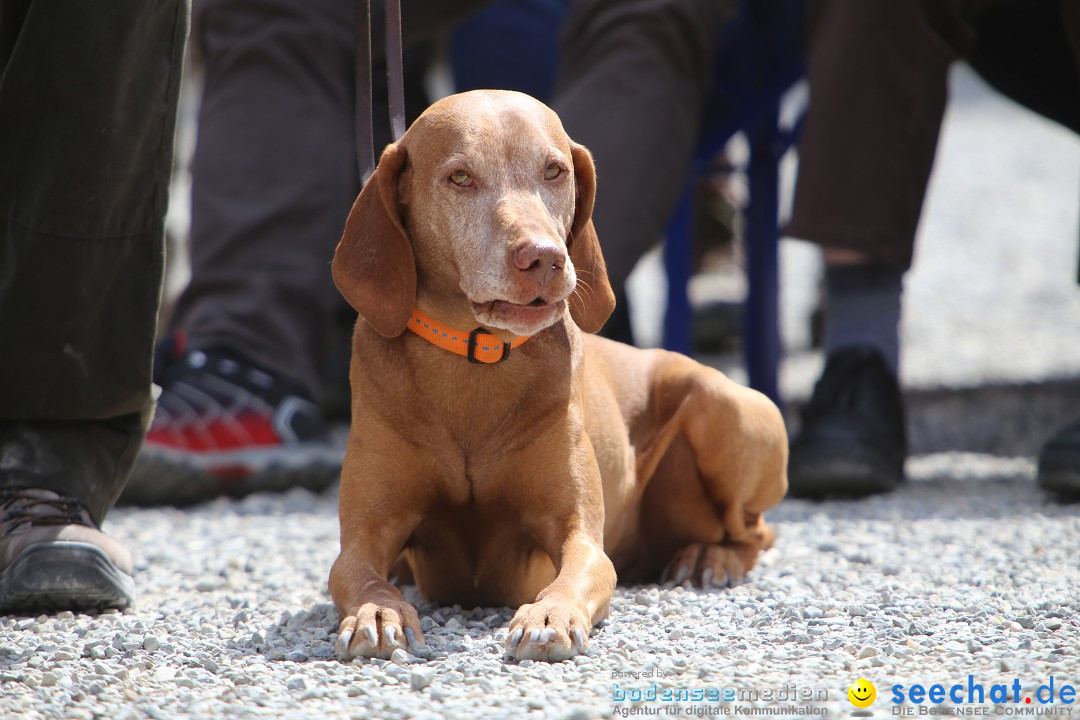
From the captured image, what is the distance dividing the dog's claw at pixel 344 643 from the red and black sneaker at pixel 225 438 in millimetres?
1774

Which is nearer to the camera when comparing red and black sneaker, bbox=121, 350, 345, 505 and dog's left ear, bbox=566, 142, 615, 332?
dog's left ear, bbox=566, 142, 615, 332

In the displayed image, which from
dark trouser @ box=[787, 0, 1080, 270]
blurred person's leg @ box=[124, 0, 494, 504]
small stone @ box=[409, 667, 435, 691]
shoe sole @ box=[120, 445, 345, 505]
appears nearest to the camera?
small stone @ box=[409, 667, 435, 691]

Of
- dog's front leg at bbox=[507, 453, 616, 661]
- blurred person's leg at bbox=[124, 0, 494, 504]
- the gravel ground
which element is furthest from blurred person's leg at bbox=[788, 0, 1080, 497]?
dog's front leg at bbox=[507, 453, 616, 661]

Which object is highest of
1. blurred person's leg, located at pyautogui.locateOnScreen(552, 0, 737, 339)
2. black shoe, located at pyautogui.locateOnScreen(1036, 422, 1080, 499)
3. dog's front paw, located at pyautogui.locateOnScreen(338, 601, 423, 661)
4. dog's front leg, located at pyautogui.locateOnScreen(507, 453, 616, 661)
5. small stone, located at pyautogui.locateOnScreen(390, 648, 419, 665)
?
blurred person's leg, located at pyautogui.locateOnScreen(552, 0, 737, 339)

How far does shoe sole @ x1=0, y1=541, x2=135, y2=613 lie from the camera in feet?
7.97

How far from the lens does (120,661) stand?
2.12 metres

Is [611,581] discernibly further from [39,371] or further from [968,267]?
[968,267]

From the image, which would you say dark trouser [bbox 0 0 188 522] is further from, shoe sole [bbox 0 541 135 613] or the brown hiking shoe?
shoe sole [bbox 0 541 135 613]

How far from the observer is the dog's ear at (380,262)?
234cm

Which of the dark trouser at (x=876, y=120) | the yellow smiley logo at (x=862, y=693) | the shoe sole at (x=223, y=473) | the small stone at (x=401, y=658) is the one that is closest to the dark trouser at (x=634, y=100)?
the dark trouser at (x=876, y=120)

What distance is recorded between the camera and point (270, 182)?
405 cm

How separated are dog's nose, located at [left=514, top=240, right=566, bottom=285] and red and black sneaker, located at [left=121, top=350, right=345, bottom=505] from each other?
1.93 m

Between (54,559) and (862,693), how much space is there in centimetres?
152

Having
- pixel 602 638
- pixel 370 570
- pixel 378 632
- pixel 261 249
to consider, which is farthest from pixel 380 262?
pixel 261 249
